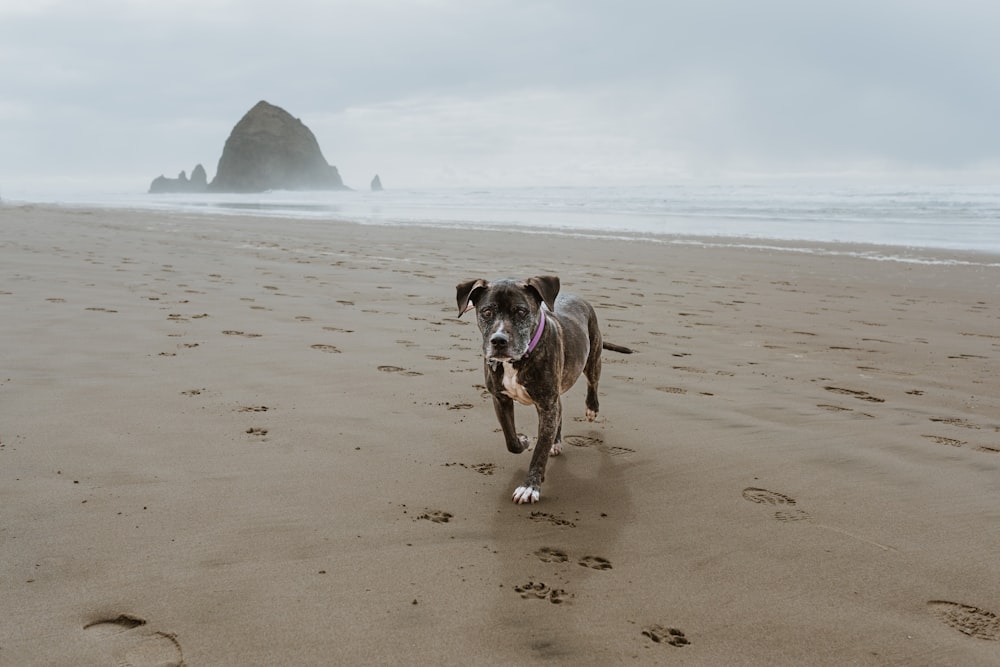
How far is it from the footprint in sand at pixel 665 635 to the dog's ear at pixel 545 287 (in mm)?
2103

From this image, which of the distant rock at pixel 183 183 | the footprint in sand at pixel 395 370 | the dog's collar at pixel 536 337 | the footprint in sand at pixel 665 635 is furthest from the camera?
the distant rock at pixel 183 183

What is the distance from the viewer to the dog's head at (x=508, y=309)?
159 inches

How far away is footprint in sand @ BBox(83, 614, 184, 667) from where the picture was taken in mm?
2418

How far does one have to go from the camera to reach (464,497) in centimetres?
394

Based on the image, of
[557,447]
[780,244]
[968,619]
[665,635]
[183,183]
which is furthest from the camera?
[183,183]

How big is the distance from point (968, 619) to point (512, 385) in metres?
2.43

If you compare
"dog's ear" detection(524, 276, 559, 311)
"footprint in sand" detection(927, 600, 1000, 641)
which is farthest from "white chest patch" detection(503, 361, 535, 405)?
"footprint in sand" detection(927, 600, 1000, 641)

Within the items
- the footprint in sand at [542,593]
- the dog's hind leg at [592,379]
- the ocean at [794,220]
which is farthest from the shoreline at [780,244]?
the footprint in sand at [542,593]

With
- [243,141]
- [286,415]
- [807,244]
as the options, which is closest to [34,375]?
[286,415]

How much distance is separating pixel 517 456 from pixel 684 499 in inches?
45.6

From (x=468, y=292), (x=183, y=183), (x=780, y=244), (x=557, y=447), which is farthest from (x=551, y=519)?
(x=183, y=183)

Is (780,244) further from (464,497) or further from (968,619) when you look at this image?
(968,619)

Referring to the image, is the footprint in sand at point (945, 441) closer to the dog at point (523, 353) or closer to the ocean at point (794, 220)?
the dog at point (523, 353)

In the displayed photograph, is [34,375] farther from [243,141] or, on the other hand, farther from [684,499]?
[243,141]
